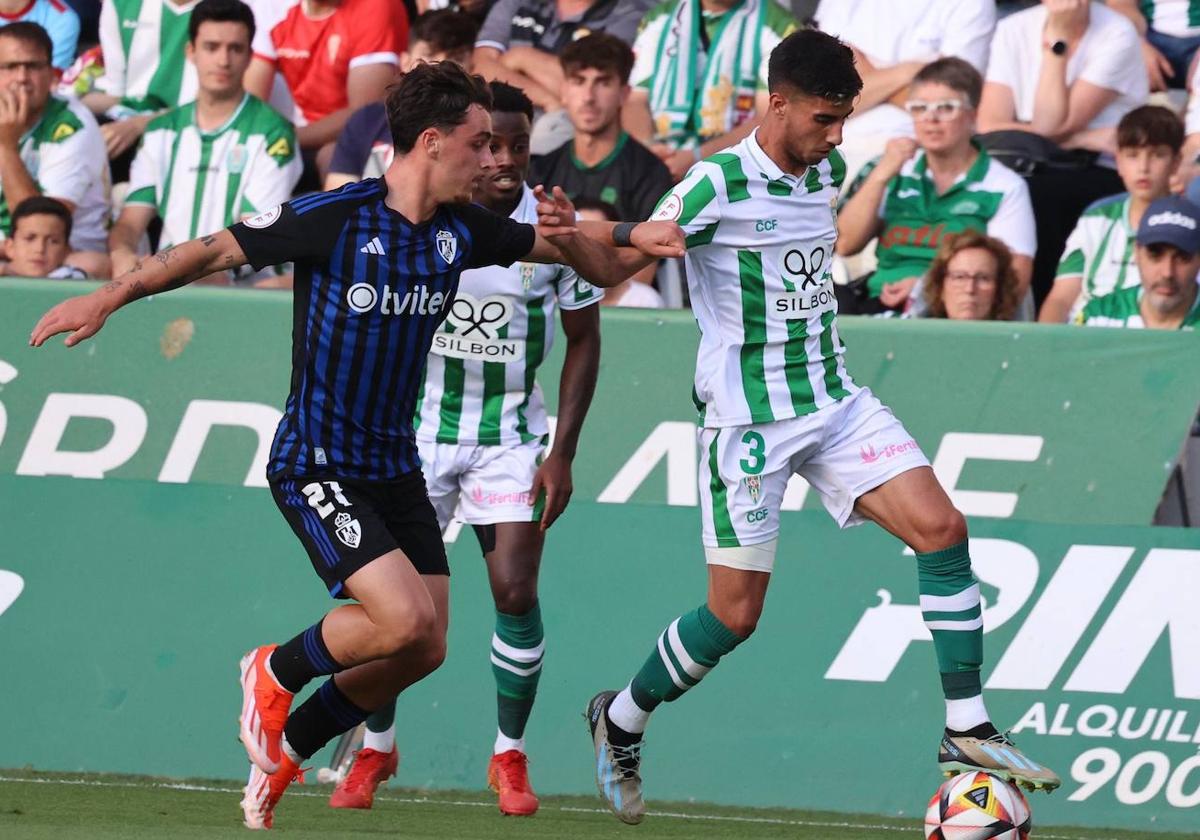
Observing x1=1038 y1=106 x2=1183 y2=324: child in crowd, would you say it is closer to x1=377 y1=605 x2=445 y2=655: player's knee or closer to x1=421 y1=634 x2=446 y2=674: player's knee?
x1=421 y1=634 x2=446 y2=674: player's knee

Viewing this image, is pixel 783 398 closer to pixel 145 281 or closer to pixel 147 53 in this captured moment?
pixel 145 281

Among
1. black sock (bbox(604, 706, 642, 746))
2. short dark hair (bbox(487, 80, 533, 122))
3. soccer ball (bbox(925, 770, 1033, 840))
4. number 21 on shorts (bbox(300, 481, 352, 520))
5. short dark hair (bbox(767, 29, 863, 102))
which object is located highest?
short dark hair (bbox(767, 29, 863, 102))

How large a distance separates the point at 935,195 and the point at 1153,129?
1061mm

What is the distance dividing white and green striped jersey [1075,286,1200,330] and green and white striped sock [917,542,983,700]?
9.54ft

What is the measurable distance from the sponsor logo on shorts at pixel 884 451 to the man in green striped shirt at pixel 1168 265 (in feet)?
8.62

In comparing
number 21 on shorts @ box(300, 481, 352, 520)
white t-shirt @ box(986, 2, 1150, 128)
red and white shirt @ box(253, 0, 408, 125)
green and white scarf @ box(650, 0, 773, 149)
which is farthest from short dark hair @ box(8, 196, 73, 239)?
white t-shirt @ box(986, 2, 1150, 128)

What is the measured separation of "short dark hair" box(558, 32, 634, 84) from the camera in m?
9.27

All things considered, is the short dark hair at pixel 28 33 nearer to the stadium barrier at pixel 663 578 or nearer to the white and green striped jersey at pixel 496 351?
the stadium barrier at pixel 663 578

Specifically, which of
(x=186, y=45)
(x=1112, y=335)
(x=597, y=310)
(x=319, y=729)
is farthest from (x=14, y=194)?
(x=1112, y=335)

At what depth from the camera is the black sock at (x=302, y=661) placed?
5.73 m

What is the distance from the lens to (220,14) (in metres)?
9.68

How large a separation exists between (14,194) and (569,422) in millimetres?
3946

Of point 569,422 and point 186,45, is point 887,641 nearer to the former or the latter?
point 569,422

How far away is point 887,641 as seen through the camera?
7738 millimetres
